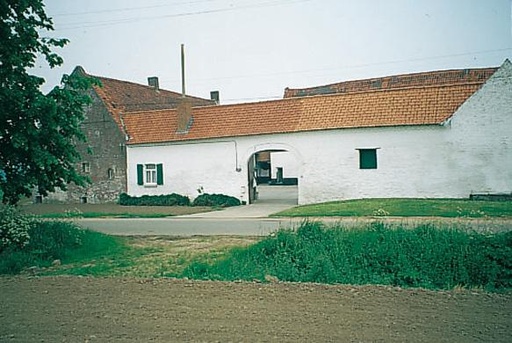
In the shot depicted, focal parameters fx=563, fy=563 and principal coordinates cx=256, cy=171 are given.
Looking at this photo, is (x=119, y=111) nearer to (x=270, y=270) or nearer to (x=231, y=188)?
(x=231, y=188)

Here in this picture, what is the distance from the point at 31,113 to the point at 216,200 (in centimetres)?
1804

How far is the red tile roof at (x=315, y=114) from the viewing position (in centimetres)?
2747

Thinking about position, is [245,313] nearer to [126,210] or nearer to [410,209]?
[410,209]

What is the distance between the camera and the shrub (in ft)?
41.6

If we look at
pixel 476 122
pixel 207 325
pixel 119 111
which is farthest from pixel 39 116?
pixel 119 111

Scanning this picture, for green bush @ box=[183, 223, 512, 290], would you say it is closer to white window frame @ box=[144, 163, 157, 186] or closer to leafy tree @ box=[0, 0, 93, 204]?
leafy tree @ box=[0, 0, 93, 204]

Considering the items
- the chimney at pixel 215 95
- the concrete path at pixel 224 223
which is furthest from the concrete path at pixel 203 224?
the chimney at pixel 215 95

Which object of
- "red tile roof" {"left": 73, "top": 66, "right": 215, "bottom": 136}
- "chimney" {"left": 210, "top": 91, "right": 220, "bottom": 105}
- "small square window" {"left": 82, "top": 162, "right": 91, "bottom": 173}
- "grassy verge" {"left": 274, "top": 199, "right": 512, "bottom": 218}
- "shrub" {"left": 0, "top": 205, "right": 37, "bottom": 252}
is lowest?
"grassy verge" {"left": 274, "top": 199, "right": 512, "bottom": 218}

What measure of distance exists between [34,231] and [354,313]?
9.61 metres

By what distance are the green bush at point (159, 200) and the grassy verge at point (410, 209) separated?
912 cm

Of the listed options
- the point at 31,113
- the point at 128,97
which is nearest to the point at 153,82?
the point at 128,97

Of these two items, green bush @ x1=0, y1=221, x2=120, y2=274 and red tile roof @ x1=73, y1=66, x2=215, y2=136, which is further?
red tile roof @ x1=73, y1=66, x2=215, y2=136

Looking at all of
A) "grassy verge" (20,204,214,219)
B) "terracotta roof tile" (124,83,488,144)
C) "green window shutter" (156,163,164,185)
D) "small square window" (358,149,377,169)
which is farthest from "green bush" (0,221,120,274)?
"green window shutter" (156,163,164,185)

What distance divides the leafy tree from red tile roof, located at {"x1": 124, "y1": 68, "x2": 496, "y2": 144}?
16905 millimetres
